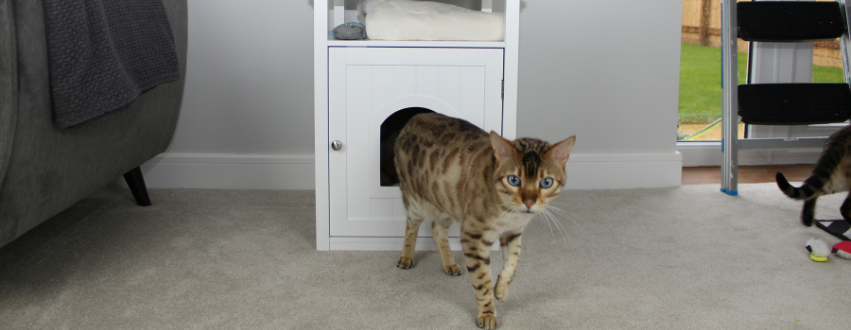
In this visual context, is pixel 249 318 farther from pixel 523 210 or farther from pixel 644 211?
pixel 644 211

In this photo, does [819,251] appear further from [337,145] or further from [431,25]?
[337,145]

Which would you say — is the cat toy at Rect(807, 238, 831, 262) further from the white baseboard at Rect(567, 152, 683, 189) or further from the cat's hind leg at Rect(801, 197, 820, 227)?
the white baseboard at Rect(567, 152, 683, 189)

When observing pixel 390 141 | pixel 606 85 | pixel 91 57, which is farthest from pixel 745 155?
pixel 91 57

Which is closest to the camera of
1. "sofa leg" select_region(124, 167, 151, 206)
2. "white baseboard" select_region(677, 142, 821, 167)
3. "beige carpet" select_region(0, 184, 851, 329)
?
"beige carpet" select_region(0, 184, 851, 329)

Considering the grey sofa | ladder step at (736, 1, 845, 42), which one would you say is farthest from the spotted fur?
the grey sofa

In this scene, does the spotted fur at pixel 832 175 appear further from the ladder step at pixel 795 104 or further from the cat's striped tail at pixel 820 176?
the ladder step at pixel 795 104

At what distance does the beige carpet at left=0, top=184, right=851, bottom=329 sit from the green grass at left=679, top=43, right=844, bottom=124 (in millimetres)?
811

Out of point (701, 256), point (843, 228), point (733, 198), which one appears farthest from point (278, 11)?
point (843, 228)

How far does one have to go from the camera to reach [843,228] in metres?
1.78

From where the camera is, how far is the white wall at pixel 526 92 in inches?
89.3

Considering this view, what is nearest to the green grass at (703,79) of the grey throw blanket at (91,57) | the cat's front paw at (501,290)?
the cat's front paw at (501,290)

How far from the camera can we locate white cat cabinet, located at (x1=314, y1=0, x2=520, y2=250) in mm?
1572

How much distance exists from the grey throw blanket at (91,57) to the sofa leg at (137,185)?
0.72 meters

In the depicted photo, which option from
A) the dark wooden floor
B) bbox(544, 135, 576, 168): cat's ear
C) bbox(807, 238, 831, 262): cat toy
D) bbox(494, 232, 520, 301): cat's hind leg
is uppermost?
bbox(544, 135, 576, 168): cat's ear
